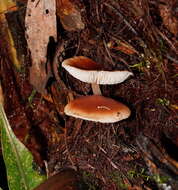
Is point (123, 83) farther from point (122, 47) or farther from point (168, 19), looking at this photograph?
point (168, 19)

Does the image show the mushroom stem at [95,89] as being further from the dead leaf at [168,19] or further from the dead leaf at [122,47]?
the dead leaf at [168,19]

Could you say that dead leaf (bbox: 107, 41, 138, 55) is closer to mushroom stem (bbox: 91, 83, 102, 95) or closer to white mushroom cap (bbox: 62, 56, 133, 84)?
white mushroom cap (bbox: 62, 56, 133, 84)

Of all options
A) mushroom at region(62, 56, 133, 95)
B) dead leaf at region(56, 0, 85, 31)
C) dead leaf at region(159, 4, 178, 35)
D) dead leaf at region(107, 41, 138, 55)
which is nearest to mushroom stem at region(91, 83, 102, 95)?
mushroom at region(62, 56, 133, 95)

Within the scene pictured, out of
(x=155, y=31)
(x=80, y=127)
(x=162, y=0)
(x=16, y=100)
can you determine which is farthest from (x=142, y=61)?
(x=16, y=100)

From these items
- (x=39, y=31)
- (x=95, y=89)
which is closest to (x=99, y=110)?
(x=95, y=89)

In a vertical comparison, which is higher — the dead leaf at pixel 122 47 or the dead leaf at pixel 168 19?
the dead leaf at pixel 168 19

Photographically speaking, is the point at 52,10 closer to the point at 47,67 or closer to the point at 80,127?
the point at 47,67

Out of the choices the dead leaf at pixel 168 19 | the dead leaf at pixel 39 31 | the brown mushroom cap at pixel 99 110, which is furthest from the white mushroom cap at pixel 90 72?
the dead leaf at pixel 168 19
